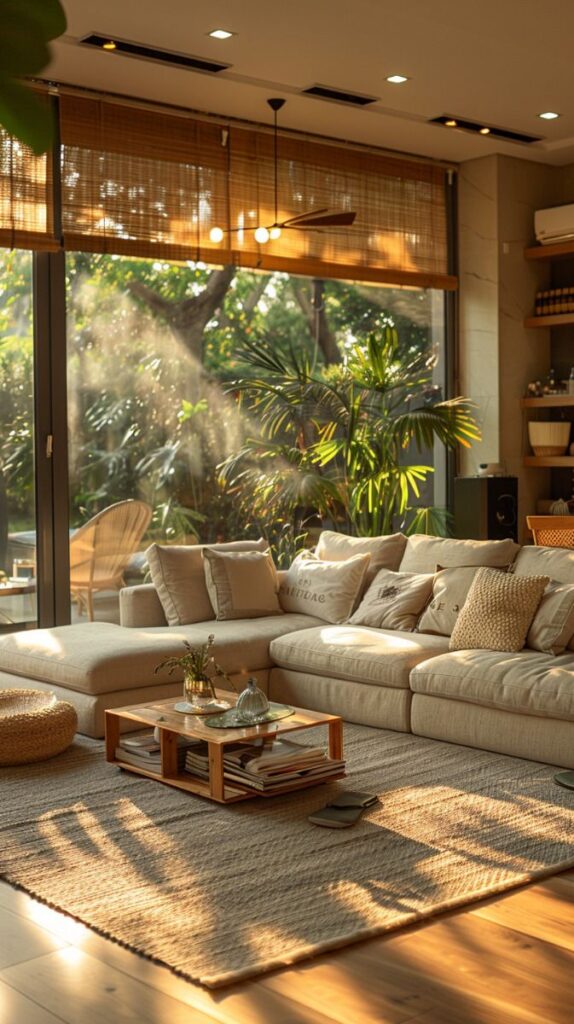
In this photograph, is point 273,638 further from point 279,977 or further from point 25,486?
point 279,977

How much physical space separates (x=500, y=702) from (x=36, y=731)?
1.86m

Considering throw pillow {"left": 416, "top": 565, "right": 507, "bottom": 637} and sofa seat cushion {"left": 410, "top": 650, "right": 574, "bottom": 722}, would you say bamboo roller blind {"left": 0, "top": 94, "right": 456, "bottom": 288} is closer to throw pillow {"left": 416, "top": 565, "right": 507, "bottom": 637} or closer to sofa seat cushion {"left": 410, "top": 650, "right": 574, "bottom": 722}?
throw pillow {"left": 416, "top": 565, "right": 507, "bottom": 637}

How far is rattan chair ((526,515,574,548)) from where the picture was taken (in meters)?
7.09

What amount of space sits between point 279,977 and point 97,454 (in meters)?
4.42

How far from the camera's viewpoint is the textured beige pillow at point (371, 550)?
6164 millimetres

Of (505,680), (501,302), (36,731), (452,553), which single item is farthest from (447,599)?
(501,302)

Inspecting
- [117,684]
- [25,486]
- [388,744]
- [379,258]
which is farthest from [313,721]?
[379,258]

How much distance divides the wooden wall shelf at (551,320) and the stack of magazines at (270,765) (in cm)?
466

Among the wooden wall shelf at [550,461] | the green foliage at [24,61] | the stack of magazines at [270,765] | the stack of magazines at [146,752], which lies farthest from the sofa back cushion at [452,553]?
the green foliage at [24,61]

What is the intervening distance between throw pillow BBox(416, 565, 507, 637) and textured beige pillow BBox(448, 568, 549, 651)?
20cm

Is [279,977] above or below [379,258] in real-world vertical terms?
below

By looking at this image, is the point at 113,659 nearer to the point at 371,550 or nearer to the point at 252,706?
the point at 252,706

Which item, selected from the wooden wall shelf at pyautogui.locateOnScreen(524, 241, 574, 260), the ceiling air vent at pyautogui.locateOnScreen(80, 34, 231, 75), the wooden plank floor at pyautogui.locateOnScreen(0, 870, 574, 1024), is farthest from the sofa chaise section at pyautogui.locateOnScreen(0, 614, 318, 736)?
the wooden wall shelf at pyautogui.locateOnScreen(524, 241, 574, 260)

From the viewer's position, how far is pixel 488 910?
3113 mm
